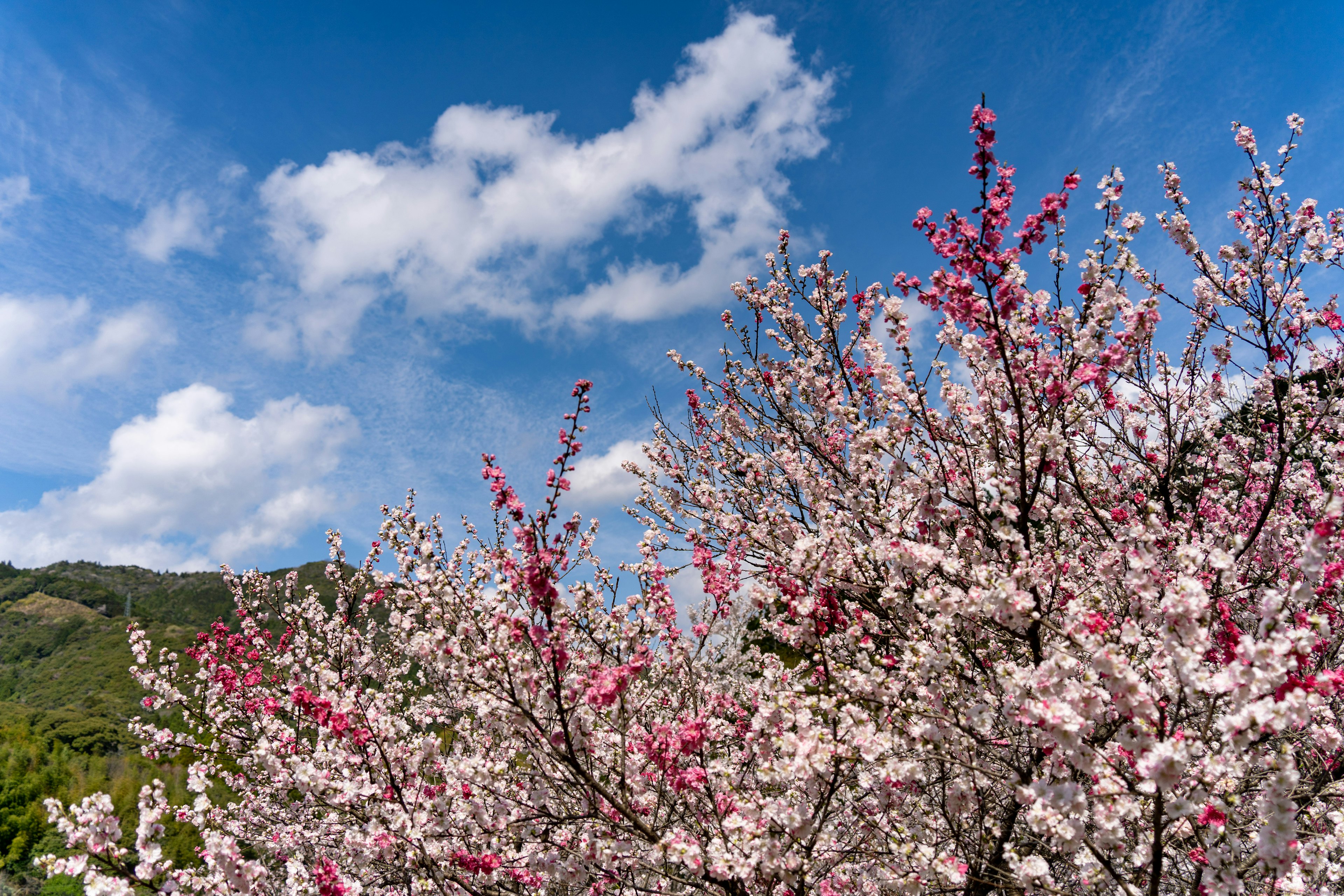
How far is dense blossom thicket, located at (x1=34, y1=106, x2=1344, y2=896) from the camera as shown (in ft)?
9.72

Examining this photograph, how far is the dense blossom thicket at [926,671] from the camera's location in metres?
2.96

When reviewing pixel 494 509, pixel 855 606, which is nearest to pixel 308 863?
pixel 494 509

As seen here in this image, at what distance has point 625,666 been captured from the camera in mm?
3842

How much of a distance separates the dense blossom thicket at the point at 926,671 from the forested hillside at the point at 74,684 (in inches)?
82.3

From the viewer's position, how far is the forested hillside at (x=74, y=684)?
2695 cm

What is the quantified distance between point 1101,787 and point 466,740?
7.05m

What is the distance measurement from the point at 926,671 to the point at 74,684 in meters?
106

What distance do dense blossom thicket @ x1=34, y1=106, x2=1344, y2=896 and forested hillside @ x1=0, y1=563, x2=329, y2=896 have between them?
2.09 metres

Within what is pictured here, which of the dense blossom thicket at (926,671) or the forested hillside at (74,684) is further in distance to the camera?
the forested hillside at (74,684)

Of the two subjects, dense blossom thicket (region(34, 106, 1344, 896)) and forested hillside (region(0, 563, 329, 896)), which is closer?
dense blossom thicket (region(34, 106, 1344, 896))

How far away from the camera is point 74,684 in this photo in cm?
7362

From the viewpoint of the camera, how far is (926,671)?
344cm

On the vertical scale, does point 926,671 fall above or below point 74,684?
above

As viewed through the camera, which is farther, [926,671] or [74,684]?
[74,684]
